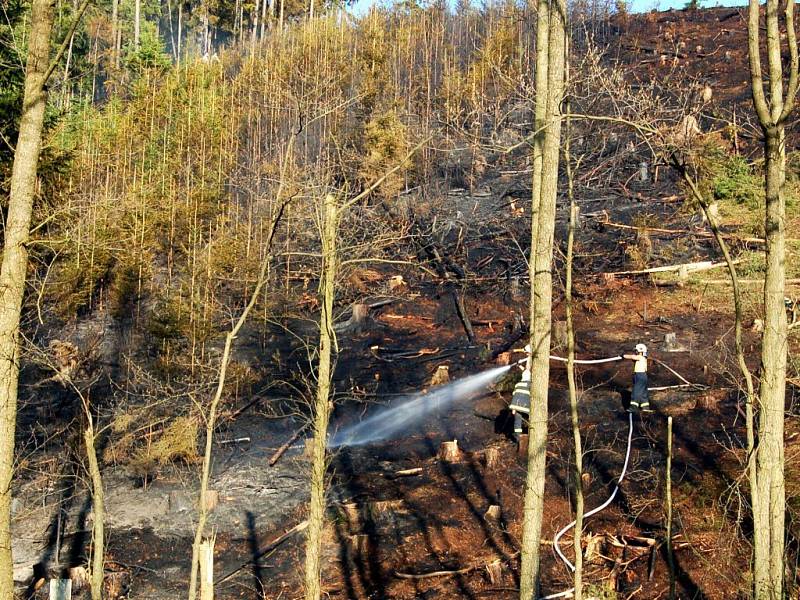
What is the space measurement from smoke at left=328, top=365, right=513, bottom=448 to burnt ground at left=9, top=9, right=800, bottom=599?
0.39m

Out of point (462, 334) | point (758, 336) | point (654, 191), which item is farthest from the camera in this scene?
point (654, 191)

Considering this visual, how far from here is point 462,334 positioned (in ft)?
73.3

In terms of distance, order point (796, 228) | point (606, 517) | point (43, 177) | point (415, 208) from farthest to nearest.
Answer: point (415, 208)
point (796, 228)
point (43, 177)
point (606, 517)

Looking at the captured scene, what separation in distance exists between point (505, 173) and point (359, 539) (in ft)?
66.2

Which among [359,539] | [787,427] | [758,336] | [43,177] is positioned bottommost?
[359,539]

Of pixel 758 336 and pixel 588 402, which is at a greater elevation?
pixel 758 336

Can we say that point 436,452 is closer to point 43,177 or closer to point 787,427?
point 787,427

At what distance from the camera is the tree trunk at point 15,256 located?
24.6 feet

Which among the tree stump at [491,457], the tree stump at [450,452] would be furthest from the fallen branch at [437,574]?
the tree stump at [450,452]

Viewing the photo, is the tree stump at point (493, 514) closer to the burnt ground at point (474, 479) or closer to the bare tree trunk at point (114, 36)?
the burnt ground at point (474, 479)

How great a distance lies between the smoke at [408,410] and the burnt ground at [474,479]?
0.39 m

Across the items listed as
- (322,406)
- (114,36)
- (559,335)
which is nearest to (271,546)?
(322,406)

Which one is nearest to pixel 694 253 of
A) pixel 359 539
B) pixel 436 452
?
pixel 436 452

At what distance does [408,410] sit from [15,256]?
1208cm
